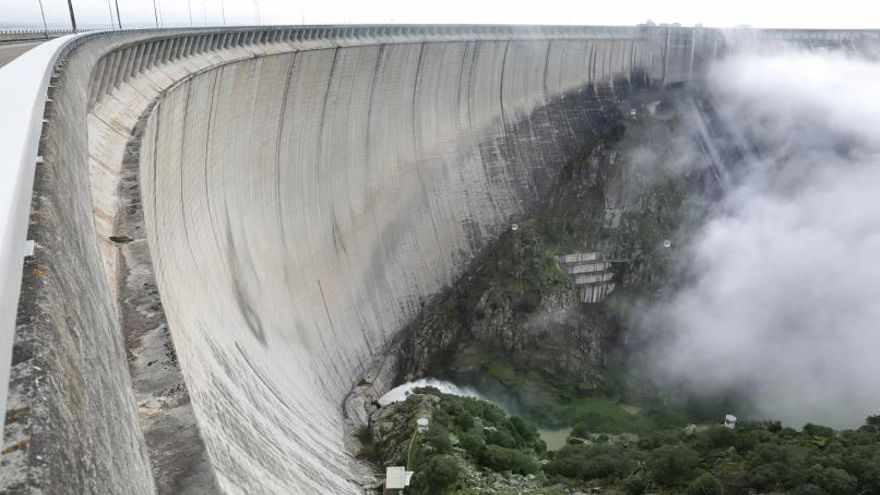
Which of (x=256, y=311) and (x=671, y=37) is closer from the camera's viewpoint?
(x=256, y=311)

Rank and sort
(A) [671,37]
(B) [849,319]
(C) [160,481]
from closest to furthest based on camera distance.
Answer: (C) [160,481], (B) [849,319], (A) [671,37]

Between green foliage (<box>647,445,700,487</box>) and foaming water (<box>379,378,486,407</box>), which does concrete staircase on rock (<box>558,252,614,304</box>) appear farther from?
green foliage (<box>647,445,700,487</box>)

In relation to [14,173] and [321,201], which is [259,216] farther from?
[14,173]

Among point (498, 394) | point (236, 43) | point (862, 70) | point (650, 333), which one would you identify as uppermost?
point (862, 70)

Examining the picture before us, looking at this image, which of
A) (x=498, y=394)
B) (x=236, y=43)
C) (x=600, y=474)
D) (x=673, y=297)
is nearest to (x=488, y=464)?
(x=600, y=474)

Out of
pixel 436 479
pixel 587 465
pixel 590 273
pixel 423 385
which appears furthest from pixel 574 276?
pixel 436 479

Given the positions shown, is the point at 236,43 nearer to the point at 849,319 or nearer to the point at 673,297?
the point at 673,297
